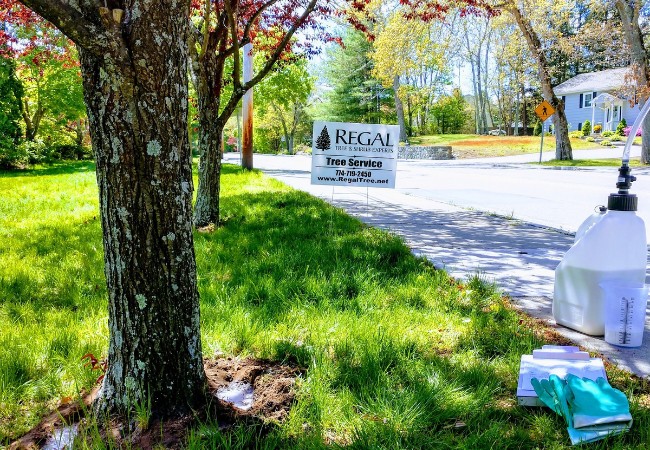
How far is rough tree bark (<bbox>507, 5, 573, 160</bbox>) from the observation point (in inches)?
852

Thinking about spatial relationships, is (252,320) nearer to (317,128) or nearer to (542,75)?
(317,128)

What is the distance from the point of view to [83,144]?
114 feet

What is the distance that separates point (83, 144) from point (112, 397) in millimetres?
35982

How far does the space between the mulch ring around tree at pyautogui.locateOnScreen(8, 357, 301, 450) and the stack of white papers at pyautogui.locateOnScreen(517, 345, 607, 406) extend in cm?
106

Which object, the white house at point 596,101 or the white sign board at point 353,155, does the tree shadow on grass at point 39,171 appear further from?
the white house at point 596,101

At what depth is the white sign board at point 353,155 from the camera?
6066 millimetres

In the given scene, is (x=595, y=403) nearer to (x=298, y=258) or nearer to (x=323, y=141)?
(x=298, y=258)

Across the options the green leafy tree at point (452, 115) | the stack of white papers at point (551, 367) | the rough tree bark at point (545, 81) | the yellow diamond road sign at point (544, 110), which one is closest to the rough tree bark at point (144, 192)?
the stack of white papers at point (551, 367)

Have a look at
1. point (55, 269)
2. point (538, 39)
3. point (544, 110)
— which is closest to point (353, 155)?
point (55, 269)

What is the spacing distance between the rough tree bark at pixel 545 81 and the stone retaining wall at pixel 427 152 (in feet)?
32.6

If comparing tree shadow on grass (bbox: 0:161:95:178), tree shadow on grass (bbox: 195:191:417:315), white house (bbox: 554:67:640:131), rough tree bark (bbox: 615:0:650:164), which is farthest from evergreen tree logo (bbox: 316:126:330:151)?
white house (bbox: 554:67:640:131)

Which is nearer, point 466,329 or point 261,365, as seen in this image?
point 261,365

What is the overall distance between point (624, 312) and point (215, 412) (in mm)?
2231

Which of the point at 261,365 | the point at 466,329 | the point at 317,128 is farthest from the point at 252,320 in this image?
the point at 317,128
